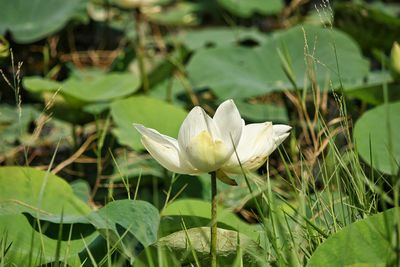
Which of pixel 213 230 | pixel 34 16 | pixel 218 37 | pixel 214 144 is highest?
pixel 214 144

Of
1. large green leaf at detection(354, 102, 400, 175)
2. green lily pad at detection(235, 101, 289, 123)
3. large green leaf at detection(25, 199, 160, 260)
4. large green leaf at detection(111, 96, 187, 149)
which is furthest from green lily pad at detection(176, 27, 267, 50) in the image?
large green leaf at detection(25, 199, 160, 260)

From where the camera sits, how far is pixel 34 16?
2834mm

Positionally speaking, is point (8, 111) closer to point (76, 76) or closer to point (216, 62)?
point (76, 76)

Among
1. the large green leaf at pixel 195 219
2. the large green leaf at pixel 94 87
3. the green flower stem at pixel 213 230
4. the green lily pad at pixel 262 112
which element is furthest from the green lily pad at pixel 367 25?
the green flower stem at pixel 213 230

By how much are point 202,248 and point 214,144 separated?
0.54 feet

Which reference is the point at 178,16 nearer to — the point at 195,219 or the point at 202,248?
the point at 195,219

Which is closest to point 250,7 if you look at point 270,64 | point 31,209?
point 270,64

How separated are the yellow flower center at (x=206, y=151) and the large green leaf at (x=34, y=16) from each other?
67.7 inches

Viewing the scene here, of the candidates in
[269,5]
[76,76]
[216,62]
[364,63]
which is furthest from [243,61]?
[269,5]

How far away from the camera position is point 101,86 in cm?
229

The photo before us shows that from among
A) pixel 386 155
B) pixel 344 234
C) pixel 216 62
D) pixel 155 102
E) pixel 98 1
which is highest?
pixel 344 234

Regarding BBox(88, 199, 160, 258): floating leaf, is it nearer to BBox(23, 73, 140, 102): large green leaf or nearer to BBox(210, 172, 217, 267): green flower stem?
BBox(210, 172, 217, 267): green flower stem

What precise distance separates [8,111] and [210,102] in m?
0.64

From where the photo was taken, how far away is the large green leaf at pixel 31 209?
4.11ft
